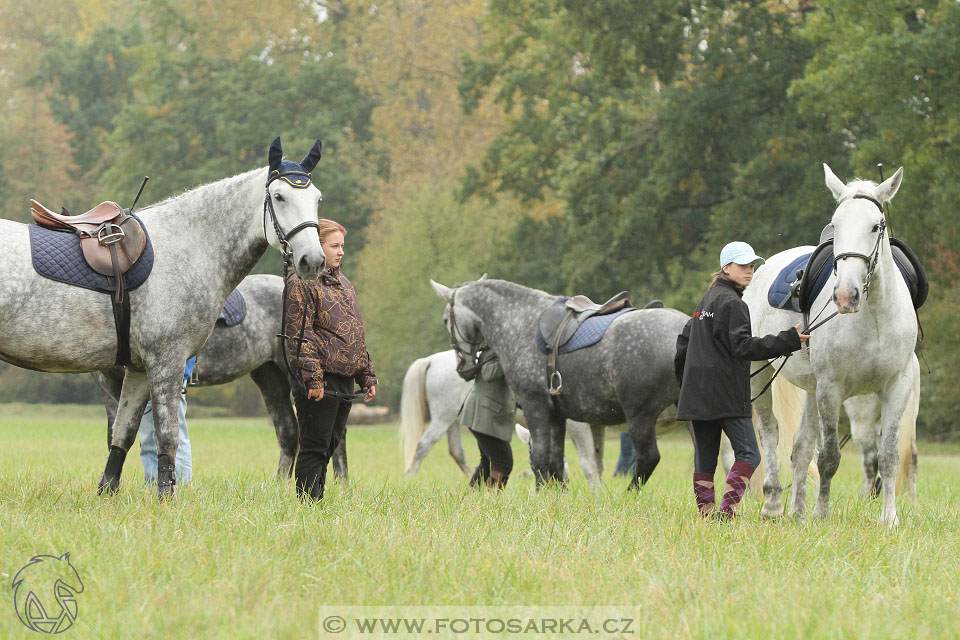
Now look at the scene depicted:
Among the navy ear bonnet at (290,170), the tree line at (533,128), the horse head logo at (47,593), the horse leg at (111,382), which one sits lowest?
the horse head logo at (47,593)

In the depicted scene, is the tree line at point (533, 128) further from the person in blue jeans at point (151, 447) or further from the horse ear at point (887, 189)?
the person in blue jeans at point (151, 447)

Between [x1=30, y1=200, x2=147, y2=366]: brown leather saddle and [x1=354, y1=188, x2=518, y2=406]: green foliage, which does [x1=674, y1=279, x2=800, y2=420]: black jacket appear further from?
→ [x1=354, y1=188, x2=518, y2=406]: green foliage

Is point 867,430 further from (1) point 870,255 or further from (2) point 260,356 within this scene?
(2) point 260,356

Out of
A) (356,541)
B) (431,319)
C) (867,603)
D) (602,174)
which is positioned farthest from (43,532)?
(431,319)

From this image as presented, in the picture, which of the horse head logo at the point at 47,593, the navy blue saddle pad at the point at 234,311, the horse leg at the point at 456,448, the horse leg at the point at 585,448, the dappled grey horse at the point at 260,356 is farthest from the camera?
the horse leg at the point at 456,448

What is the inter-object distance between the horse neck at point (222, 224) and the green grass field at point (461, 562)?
151 cm

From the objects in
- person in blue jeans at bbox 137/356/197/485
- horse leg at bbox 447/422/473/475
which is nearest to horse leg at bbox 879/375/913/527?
person in blue jeans at bbox 137/356/197/485

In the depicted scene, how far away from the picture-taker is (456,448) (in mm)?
15117

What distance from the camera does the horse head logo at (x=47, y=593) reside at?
13.8ft

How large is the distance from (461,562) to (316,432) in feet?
8.19

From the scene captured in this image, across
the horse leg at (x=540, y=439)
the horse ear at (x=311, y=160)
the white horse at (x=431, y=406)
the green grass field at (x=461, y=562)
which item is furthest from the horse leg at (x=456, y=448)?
the horse ear at (x=311, y=160)

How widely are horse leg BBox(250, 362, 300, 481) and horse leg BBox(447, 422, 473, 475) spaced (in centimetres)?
476

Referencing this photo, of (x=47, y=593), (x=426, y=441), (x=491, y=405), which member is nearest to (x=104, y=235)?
(x=47, y=593)

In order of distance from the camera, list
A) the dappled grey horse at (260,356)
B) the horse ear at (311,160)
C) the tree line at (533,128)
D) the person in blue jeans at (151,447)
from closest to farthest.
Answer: the horse ear at (311,160) → the person in blue jeans at (151,447) → the dappled grey horse at (260,356) → the tree line at (533,128)
